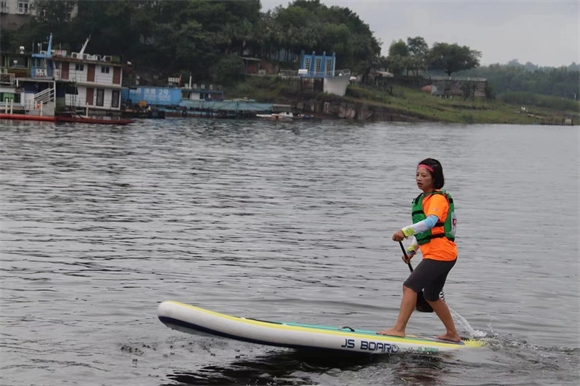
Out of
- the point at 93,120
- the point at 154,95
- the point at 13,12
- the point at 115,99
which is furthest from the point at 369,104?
the point at 13,12

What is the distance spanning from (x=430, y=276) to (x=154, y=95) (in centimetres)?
9819

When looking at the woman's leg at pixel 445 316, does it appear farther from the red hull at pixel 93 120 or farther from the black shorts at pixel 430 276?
the red hull at pixel 93 120

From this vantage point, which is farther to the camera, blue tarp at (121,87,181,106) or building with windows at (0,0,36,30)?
building with windows at (0,0,36,30)

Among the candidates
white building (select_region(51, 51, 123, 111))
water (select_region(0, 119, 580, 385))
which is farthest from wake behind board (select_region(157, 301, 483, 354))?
white building (select_region(51, 51, 123, 111))

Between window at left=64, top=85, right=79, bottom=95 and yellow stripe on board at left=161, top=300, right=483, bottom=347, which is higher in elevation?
window at left=64, top=85, right=79, bottom=95

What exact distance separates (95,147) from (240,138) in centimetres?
1945

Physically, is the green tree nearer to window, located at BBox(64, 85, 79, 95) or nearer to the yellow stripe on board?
window, located at BBox(64, 85, 79, 95)

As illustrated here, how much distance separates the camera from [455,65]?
623 ft

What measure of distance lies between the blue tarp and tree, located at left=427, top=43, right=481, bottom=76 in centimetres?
9821

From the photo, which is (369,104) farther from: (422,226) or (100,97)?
(422,226)

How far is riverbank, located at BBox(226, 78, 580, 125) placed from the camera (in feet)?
433

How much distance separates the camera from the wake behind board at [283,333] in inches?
414

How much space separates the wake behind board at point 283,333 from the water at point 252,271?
0.24 meters

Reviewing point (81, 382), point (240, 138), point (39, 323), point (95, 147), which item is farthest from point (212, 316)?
point (240, 138)
